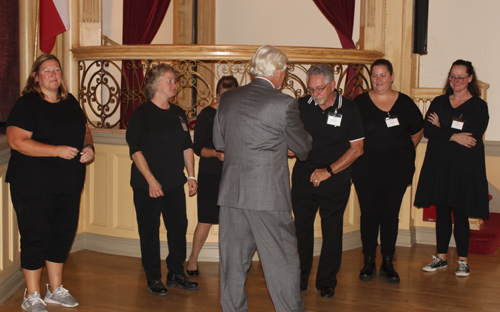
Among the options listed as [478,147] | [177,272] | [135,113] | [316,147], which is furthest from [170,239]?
[478,147]

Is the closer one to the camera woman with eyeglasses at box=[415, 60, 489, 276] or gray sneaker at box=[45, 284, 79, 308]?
gray sneaker at box=[45, 284, 79, 308]

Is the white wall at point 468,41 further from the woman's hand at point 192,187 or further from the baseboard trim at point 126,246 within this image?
the woman's hand at point 192,187

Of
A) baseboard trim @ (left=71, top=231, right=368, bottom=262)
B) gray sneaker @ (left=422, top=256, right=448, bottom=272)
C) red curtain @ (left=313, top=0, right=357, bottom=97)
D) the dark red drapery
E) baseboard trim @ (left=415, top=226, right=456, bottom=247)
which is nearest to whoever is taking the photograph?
gray sneaker @ (left=422, top=256, right=448, bottom=272)

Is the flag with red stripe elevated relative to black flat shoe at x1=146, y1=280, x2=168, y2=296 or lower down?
elevated

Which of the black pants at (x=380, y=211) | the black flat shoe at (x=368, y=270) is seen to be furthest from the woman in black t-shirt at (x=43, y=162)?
the black flat shoe at (x=368, y=270)

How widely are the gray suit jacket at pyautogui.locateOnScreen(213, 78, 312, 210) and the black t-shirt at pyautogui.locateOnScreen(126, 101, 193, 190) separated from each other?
957 millimetres

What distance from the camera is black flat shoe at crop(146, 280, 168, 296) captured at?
365 centimetres

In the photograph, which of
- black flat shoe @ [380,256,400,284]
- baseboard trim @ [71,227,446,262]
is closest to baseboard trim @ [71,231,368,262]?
baseboard trim @ [71,227,446,262]

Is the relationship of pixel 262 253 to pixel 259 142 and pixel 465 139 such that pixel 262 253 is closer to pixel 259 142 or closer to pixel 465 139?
pixel 259 142

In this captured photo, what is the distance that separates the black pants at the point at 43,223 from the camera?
10.4ft

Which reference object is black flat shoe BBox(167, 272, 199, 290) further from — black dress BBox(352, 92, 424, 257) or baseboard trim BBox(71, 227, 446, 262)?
black dress BBox(352, 92, 424, 257)

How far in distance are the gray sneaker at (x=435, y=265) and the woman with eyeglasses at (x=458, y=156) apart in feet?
0.03

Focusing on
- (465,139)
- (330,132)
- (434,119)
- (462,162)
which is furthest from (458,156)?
(330,132)

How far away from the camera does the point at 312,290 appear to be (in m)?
3.80
